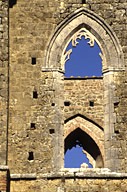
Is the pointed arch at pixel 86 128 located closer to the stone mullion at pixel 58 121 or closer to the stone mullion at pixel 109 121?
the stone mullion at pixel 109 121

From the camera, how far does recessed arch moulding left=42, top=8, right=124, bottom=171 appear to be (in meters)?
20.9

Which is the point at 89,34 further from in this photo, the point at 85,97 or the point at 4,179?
the point at 4,179

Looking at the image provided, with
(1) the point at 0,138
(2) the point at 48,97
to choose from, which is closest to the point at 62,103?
(2) the point at 48,97

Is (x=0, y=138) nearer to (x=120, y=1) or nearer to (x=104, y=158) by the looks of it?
(x=104, y=158)

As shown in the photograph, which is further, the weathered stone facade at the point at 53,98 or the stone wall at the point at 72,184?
the weathered stone facade at the point at 53,98

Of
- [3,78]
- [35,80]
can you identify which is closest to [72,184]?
[35,80]

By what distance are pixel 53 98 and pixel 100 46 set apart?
168cm

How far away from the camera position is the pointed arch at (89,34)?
21203 mm

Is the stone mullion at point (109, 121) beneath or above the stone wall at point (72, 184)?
above

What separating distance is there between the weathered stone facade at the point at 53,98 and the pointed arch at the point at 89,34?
23mm

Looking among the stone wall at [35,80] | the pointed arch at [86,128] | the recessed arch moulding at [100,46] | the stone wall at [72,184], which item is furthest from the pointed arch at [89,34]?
the stone wall at [72,184]

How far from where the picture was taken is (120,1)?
21.7 meters

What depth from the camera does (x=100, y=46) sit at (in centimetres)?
2138

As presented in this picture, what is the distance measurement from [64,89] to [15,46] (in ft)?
6.32
